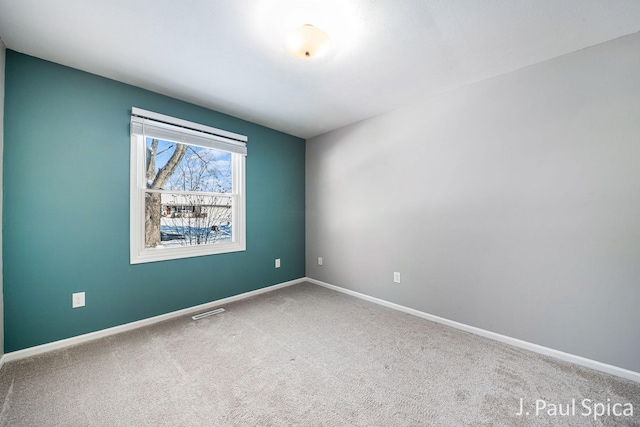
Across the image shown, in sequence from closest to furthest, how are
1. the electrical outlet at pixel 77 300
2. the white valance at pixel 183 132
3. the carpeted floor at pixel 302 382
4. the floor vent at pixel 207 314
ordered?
the carpeted floor at pixel 302 382
the electrical outlet at pixel 77 300
the white valance at pixel 183 132
the floor vent at pixel 207 314

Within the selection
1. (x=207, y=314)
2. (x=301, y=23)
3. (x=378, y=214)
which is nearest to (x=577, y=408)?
Result: (x=378, y=214)

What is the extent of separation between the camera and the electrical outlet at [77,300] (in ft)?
6.82

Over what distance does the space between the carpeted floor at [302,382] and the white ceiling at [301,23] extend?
233cm

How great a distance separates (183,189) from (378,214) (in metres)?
2.30

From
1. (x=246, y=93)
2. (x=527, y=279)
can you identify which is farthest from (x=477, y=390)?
(x=246, y=93)

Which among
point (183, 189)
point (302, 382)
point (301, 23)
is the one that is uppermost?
point (301, 23)

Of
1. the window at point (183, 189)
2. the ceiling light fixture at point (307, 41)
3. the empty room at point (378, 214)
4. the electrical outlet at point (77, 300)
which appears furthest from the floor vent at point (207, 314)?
the ceiling light fixture at point (307, 41)

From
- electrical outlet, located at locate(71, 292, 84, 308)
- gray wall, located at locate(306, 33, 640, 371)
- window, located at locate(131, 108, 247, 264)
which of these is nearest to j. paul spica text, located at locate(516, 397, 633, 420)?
gray wall, located at locate(306, 33, 640, 371)

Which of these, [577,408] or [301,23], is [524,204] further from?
[301,23]

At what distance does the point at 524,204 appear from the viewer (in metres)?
2.05

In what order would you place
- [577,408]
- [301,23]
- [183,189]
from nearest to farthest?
[577,408], [301,23], [183,189]

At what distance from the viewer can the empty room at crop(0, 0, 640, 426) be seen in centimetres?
149

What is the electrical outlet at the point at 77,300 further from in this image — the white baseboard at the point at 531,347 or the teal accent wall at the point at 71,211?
the white baseboard at the point at 531,347

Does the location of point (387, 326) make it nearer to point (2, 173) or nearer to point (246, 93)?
point (246, 93)
